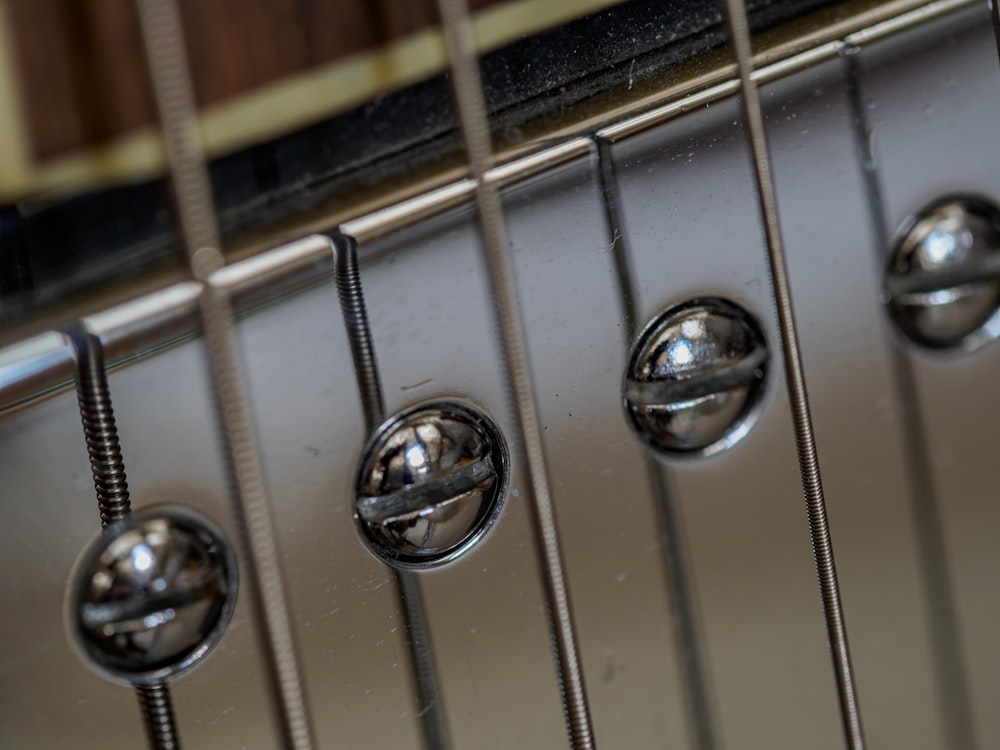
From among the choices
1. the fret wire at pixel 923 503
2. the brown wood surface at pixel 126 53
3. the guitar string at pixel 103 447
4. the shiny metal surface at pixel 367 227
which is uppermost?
the brown wood surface at pixel 126 53

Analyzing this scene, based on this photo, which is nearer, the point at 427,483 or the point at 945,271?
the point at 427,483

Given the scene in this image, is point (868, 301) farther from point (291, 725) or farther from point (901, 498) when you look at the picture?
point (291, 725)

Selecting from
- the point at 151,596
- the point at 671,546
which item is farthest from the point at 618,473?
the point at 151,596

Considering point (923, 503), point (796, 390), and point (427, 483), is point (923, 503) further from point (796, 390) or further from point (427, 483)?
point (427, 483)

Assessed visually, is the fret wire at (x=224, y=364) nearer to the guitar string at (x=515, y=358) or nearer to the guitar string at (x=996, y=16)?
the guitar string at (x=515, y=358)

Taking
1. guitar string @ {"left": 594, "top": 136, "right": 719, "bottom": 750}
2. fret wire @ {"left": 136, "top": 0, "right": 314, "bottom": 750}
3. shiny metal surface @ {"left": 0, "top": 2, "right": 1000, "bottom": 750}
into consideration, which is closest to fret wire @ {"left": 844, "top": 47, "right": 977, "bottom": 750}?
shiny metal surface @ {"left": 0, "top": 2, "right": 1000, "bottom": 750}

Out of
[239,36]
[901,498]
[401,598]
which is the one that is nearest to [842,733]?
[901,498]

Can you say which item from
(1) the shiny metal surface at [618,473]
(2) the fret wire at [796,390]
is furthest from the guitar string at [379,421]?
(2) the fret wire at [796,390]

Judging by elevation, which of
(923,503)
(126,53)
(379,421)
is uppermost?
(126,53)
